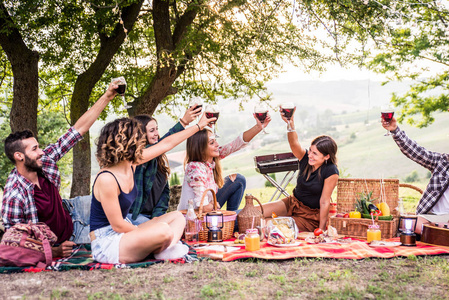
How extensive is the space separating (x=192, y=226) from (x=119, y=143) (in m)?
1.41

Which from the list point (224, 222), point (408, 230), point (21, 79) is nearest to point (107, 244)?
point (224, 222)

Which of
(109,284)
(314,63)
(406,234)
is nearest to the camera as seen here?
(109,284)

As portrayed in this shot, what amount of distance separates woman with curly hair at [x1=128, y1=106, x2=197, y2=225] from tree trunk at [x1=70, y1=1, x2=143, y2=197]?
339 centimetres

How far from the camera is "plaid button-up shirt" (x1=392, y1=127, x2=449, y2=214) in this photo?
14.1ft

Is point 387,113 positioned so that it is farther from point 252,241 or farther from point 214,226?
point 214,226

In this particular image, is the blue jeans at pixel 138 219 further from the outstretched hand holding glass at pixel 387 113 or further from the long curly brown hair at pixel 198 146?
the outstretched hand holding glass at pixel 387 113

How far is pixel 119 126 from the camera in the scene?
332 cm

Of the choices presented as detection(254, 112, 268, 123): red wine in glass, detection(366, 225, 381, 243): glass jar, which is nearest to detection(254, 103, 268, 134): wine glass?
detection(254, 112, 268, 123): red wine in glass

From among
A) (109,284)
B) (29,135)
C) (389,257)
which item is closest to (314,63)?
(389,257)

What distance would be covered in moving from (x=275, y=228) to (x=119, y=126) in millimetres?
1724

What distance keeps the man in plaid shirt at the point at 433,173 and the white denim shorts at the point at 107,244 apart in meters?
2.76

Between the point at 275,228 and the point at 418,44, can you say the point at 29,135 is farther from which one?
the point at 418,44

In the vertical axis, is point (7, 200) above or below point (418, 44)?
below

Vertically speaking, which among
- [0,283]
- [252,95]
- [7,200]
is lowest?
[0,283]
